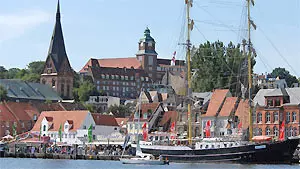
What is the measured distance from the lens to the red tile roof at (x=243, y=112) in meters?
111

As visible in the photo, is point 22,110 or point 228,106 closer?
point 228,106

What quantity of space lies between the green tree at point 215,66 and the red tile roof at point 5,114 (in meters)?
34.1

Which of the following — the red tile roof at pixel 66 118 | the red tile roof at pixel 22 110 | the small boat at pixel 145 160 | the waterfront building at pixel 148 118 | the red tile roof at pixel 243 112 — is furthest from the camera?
the red tile roof at pixel 22 110

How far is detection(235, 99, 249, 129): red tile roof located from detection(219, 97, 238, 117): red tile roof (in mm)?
1178

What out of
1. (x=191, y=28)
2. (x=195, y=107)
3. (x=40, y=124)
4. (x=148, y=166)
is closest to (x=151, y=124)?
(x=195, y=107)

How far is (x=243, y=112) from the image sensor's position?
114875mm

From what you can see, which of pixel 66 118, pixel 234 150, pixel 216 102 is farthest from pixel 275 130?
pixel 66 118

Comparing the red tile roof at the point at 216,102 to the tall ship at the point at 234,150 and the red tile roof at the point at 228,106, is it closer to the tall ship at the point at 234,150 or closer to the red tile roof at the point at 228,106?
the red tile roof at the point at 228,106

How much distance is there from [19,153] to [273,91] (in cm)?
3568

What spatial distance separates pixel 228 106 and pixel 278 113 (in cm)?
1223

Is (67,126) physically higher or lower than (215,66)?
lower

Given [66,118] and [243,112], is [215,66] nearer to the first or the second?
[66,118]

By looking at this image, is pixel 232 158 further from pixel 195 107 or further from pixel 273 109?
pixel 195 107

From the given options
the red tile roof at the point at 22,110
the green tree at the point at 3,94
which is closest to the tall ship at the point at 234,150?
the red tile roof at the point at 22,110
